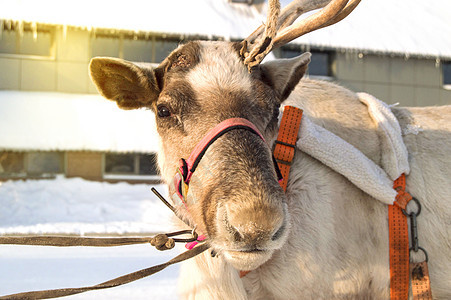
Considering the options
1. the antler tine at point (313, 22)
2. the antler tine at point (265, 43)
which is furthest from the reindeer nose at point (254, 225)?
the antler tine at point (313, 22)

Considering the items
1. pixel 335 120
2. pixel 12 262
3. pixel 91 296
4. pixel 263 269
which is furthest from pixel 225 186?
pixel 12 262

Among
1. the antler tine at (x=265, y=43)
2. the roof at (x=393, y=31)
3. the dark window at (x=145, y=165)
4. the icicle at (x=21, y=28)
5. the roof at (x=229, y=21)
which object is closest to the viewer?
the antler tine at (x=265, y=43)

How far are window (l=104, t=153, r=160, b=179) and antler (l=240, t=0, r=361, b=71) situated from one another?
12.0 metres

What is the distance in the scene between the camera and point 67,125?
14148mm

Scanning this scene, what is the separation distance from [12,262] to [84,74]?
9.26 metres

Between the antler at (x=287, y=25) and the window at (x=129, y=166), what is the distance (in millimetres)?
12010

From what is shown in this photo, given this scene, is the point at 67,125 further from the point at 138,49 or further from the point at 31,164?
the point at 138,49

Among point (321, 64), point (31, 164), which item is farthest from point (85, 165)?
point (321, 64)

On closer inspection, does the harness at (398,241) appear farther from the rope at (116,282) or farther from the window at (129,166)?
the window at (129,166)

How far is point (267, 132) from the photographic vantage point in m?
2.57

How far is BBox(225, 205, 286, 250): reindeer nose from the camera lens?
6.37ft

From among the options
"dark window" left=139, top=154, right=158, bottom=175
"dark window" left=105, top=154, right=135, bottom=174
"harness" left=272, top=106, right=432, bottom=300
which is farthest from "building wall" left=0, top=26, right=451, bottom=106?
"harness" left=272, top=106, right=432, bottom=300

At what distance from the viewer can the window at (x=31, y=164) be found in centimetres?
1398

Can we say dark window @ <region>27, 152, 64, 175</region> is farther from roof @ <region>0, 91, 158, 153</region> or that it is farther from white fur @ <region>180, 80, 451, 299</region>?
white fur @ <region>180, 80, 451, 299</region>
